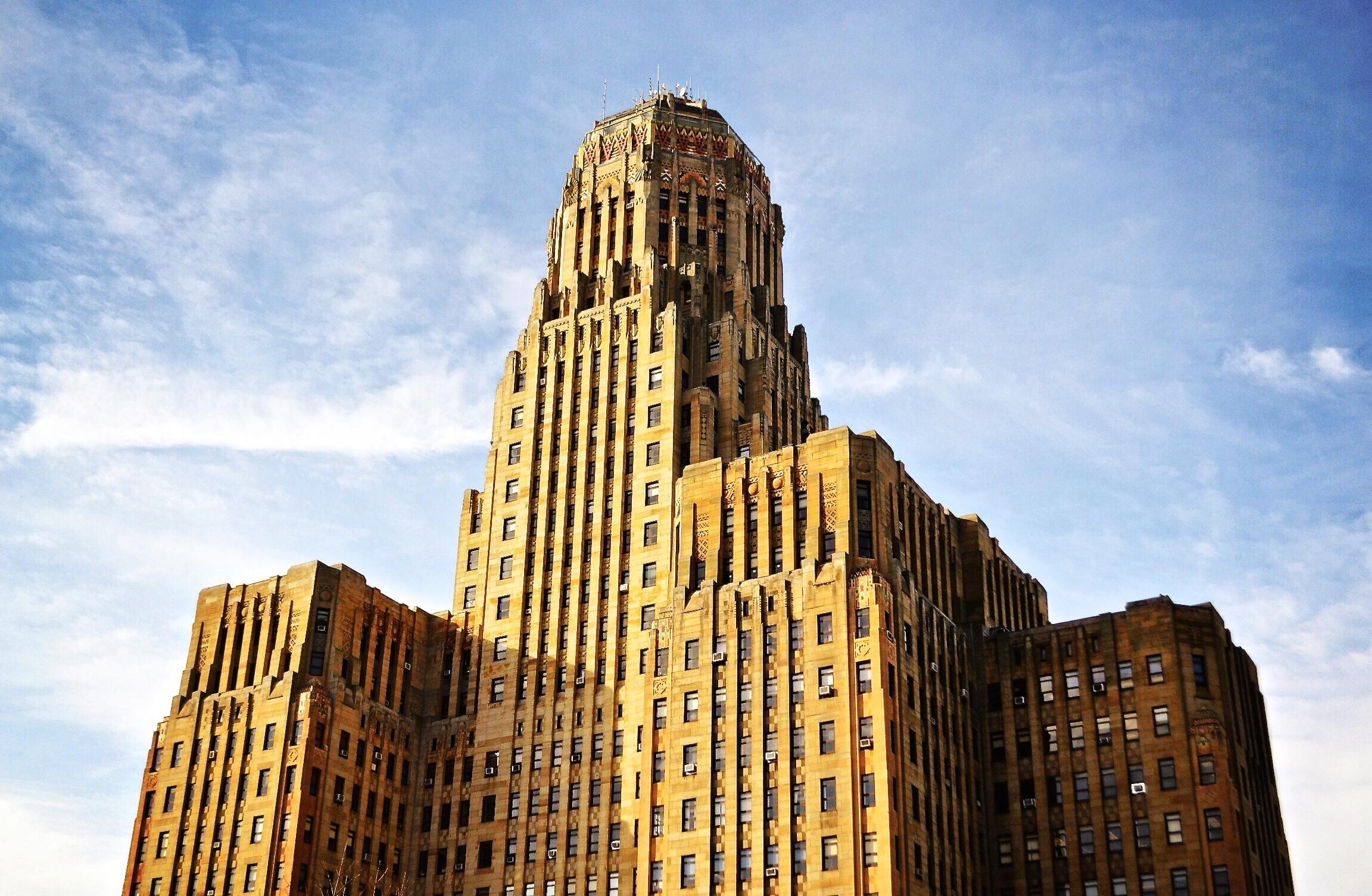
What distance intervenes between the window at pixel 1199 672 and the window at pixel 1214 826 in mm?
8887

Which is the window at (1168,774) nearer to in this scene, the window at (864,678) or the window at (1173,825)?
the window at (1173,825)

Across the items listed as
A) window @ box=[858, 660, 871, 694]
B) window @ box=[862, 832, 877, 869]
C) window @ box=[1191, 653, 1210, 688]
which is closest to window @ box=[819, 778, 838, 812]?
window @ box=[862, 832, 877, 869]

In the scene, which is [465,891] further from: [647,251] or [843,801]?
[647,251]

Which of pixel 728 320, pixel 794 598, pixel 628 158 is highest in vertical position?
pixel 628 158

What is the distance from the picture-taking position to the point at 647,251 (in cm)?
14212

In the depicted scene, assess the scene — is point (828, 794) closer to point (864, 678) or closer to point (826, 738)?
point (826, 738)

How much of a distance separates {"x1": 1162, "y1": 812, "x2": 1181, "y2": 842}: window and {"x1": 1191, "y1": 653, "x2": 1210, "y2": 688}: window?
9.02 meters

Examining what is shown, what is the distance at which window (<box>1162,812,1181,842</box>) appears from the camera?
100875mm

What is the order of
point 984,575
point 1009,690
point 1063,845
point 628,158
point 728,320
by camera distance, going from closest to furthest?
point 1063,845 → point 1009,690 → point 984,575 → point 728,320 → point 628,158

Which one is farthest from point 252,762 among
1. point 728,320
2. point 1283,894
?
point 1283,894

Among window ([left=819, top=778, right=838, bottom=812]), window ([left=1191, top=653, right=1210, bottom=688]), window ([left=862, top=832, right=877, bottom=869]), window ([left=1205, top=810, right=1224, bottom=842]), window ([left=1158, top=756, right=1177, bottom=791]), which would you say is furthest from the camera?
window ([left=1191, top=653, right=1210, bottom=688])

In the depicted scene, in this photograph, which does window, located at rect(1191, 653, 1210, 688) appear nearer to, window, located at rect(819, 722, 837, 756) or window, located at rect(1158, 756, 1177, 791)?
window, located at rect(1158, 756, 1177, 791)

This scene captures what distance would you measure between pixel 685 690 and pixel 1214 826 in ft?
116

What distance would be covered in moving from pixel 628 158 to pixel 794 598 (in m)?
61.6
